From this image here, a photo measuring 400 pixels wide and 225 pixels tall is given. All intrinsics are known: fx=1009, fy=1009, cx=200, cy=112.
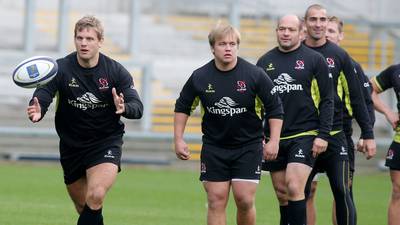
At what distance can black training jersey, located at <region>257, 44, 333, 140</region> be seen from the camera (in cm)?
980

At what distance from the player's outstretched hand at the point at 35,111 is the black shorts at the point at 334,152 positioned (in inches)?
118

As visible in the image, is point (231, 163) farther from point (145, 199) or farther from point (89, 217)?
point (145, 199)

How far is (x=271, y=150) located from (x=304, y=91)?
0.98 metres

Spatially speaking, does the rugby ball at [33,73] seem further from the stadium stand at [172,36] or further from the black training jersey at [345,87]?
the stadium stand at [172,36]

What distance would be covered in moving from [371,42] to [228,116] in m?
17.5

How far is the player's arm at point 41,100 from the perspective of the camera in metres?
8.86

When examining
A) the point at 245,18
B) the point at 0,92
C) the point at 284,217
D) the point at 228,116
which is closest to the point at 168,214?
the point at 284,217

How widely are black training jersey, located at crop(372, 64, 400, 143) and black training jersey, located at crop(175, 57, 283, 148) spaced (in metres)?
2.33

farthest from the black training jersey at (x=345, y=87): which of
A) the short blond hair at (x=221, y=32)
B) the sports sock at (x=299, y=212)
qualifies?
the short blond hair at (x=221, y=32)

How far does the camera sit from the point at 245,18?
26.2m

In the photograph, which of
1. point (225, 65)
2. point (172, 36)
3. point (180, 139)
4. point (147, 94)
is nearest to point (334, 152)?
point (225, 65)

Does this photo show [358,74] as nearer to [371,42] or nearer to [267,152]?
[267,152]

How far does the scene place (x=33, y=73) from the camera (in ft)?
28.9

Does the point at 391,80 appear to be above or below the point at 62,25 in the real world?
above
